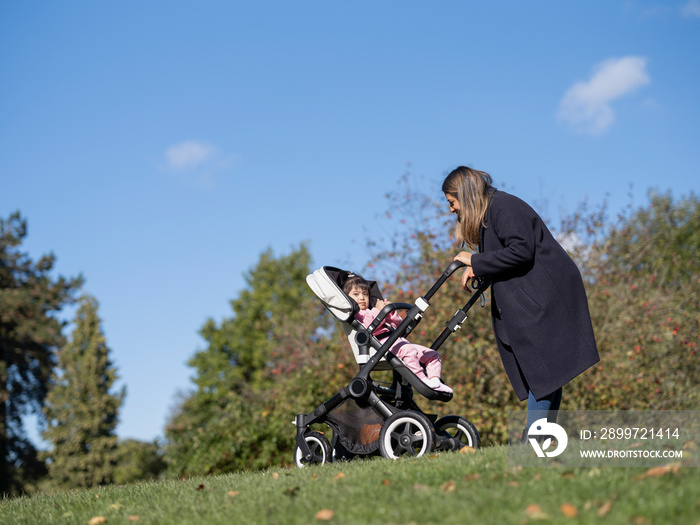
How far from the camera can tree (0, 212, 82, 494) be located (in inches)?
1130

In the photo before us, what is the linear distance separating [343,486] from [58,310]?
106 ft

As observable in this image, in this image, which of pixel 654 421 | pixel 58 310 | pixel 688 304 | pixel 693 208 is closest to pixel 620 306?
pixel 654 421

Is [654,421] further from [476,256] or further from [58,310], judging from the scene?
[58,310]

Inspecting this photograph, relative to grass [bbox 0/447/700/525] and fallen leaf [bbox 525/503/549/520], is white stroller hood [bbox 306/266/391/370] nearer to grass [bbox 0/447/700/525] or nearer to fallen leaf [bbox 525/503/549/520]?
grass [bbox 0/447/700/525]

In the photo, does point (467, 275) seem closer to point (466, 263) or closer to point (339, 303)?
point (466, 263)

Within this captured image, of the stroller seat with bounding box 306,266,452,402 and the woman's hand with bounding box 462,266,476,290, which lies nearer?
the woman's hand with bounding box 462,266,476,290

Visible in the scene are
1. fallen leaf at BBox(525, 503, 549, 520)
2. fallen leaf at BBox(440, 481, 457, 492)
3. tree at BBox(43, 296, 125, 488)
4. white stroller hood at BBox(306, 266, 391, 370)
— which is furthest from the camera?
tree at BBox(43, 296, 125, 488)

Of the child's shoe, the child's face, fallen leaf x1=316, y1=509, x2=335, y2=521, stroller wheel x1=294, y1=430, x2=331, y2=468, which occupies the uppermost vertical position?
the child's face

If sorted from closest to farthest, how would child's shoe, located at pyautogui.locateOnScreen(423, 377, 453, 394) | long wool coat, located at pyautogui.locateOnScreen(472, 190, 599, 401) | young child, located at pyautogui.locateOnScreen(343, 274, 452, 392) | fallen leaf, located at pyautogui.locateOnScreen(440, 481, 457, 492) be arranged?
1. fallen leaf, located at pyautogui.locateOnScreen(440, 481, 457, 492)
2. long wool coat, located at pyautogui.locateOnScreen(472, 190, 599, 401)
3. child's shoe, located at pyautogui.locateOnScreen(423, 377, 453, 394)
4. young child, located at pyautogui.locateOnScreen(343, 274, 452, 392)

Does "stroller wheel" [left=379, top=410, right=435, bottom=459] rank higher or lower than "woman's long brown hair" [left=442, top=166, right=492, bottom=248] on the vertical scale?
lower

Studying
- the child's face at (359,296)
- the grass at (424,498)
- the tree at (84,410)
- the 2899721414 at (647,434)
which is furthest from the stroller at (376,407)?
the tree at (84,410)

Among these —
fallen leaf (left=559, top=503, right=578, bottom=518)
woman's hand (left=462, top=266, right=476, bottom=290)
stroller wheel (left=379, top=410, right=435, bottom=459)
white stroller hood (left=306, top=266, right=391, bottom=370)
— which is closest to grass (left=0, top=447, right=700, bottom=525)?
fallen leaf (left=559, top=503, right=578, bottom=518)

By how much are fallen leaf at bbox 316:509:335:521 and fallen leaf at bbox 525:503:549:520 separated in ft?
2.68

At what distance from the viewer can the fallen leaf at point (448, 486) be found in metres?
3.05
